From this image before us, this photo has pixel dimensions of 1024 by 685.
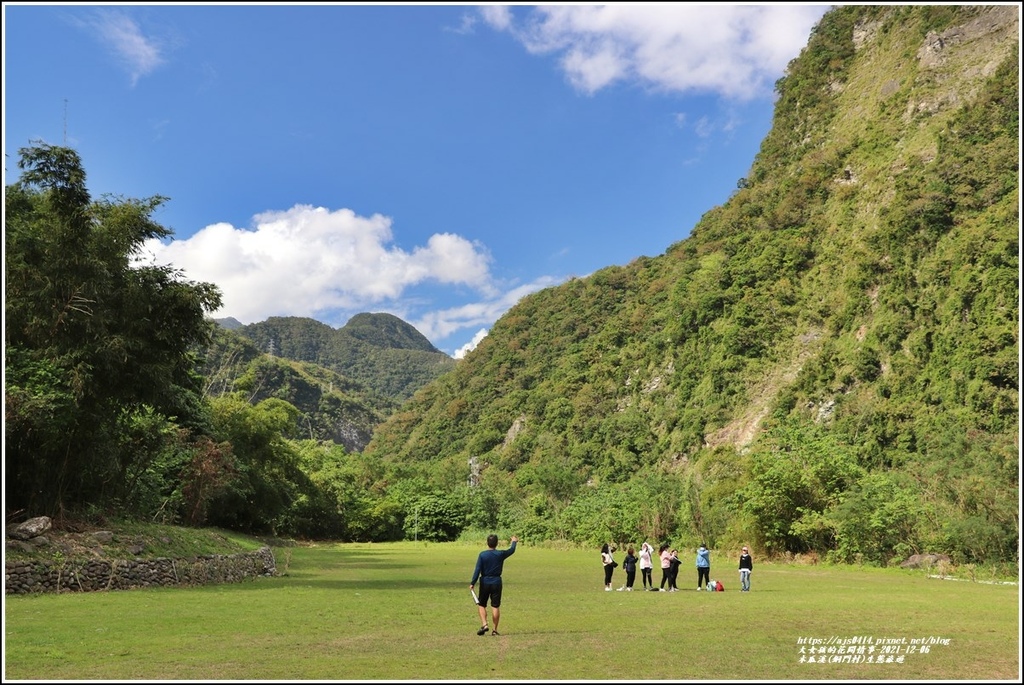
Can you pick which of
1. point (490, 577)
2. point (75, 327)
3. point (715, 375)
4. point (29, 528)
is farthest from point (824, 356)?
point (29, 528)

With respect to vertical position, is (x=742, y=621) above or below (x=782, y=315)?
below

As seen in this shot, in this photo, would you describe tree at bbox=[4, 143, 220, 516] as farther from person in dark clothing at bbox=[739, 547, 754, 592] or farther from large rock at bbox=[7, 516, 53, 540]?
person in dark clothing at bbox=[739, 547, 754, 592]

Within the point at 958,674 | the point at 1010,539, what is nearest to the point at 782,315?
the point at 1010,539

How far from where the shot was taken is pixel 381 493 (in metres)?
83.7

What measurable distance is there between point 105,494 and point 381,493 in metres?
59.0

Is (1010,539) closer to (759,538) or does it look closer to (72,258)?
(759,538)

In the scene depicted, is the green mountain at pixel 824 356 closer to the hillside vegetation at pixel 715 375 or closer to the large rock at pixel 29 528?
the hillside vegetation at pixel 715 375

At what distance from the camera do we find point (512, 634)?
11914 mm

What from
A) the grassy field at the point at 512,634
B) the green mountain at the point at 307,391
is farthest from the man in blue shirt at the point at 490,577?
the green mountain at the point at 307,391

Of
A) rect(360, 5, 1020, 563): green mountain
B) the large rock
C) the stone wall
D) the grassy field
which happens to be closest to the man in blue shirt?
the grassy field

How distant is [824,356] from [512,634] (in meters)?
54.9

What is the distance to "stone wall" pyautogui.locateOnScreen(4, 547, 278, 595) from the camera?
1738 centimetres

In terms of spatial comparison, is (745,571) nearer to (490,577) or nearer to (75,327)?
(490,577)

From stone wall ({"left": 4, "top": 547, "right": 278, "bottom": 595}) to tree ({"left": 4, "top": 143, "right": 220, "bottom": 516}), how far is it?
317 centimetres
